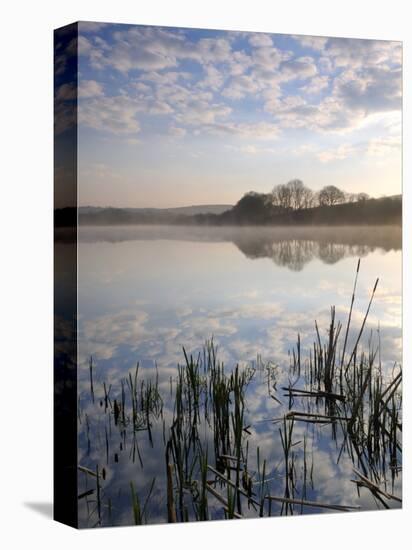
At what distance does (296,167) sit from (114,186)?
129 cm

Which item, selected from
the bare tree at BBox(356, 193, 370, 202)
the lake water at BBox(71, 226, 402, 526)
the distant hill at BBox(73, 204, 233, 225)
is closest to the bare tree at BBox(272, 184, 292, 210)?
the lake water at BBox(71, 226, 402, 526)

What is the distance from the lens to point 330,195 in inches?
319

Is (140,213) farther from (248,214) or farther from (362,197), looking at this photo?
(362,197)

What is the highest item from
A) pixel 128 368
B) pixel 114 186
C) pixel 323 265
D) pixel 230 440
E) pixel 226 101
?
pixel 226 101

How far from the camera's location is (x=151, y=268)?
25.1ft

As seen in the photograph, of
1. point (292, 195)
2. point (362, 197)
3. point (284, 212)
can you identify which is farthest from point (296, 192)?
point (362, 197)

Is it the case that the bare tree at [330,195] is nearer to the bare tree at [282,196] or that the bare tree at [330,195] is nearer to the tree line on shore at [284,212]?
the tree line on shore at [284,212]

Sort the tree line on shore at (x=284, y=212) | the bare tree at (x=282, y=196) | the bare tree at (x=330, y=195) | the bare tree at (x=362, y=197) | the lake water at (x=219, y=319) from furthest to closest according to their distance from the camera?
1. the bare tree at (x=362, y=197)
2. the bare tree at (x=330, y=195)
3. the bare tree at (x=282, y=196)
4. the tree line on shore at (x=284, y=212)
5. the lake water at (x=219, y=319)

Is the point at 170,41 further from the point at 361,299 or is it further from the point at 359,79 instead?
the point at 361,299

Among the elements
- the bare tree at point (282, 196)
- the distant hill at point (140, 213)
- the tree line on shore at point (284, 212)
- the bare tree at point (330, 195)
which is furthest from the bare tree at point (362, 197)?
the distant hill at point (140, 213)

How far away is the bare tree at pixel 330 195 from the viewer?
808 centimetres

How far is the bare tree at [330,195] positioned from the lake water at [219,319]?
19cm

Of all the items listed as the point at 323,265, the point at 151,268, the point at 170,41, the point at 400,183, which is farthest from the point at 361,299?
the point at 170,41

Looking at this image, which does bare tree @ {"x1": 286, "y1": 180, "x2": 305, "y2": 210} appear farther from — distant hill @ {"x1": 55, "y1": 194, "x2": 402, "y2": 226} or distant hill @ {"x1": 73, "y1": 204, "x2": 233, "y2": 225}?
distant hill @ {"x1": 73, "y1": 204, "x2": 233, "y2": 225}
